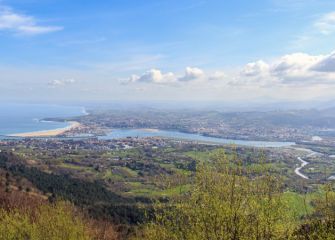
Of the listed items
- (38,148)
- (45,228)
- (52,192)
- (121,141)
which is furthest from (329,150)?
(45,228)

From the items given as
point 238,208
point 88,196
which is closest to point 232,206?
point 238,208

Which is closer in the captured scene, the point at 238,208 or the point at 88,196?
the point at 238,208

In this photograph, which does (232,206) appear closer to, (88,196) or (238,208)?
(238,208)

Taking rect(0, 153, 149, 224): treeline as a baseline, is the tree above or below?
above

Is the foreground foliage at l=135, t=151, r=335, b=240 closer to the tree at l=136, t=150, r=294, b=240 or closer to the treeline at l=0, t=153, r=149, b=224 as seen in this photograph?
the tree at l=136, t=150, r=294, b=240

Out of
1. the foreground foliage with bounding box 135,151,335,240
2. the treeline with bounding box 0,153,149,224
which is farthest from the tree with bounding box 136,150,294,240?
the treeline with bounding box 0,153,149,224

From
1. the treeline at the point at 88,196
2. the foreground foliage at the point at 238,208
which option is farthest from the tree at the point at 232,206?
the treeline at the point at 88,196

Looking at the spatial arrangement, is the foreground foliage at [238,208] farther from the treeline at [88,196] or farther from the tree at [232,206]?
the treeline at [88,196]

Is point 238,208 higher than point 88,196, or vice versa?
point 238,208

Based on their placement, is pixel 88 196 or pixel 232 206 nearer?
pixel 232 206
